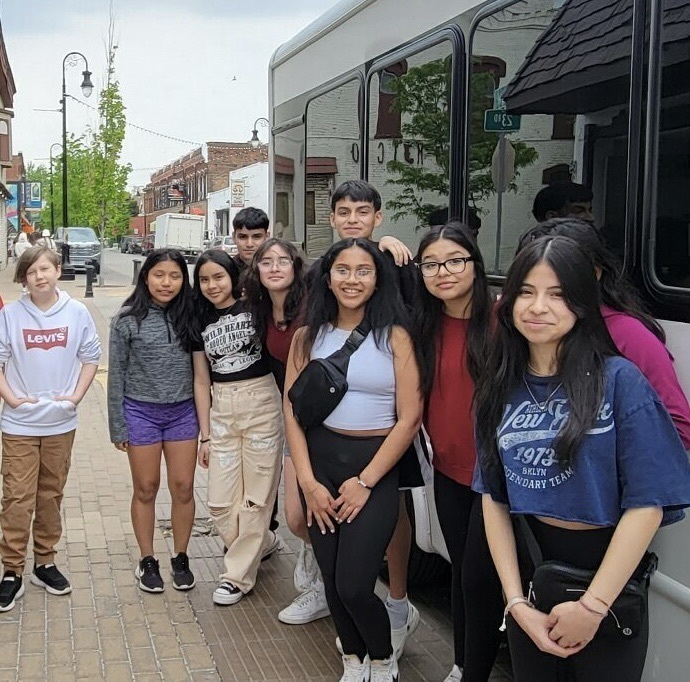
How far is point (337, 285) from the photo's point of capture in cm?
348

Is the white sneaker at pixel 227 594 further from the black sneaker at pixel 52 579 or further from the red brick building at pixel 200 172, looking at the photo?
the red brick building at pixel 200 172

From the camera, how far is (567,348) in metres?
2.38

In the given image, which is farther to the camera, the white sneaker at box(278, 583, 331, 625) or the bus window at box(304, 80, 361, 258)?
the bus window at box(304, 80, 361, 258)

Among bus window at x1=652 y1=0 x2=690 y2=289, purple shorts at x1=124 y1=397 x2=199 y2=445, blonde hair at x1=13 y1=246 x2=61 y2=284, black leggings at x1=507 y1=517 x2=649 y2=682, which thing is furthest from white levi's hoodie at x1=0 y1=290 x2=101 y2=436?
bus window at x1=652 y1=0 x2=690 y2=289

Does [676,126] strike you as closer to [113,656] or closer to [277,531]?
[113,656]

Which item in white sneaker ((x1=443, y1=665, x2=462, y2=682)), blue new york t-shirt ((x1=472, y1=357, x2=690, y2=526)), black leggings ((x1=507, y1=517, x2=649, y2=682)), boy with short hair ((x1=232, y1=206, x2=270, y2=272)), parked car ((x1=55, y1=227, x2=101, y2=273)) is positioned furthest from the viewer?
parked car ((x1=55, y1=227, x2=101, y2=273))

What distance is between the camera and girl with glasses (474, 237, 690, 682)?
228cm

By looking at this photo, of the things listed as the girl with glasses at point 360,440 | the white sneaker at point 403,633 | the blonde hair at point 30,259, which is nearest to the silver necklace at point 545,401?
the girl with glasses at point 360,440

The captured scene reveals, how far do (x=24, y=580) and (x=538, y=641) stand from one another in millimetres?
3322

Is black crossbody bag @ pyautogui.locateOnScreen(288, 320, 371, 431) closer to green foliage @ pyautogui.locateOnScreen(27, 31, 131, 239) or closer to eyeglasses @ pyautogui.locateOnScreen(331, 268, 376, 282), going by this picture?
eyeglasses @ pyautogui.locateOnScreen(331, 268, 376, 282)

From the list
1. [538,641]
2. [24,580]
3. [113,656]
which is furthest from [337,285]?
[24,580]

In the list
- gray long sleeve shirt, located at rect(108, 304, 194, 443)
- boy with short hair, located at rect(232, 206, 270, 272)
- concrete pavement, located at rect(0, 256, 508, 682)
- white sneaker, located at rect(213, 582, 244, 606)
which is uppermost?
boy with short hair, located at rect(232, 206, 270, 272)

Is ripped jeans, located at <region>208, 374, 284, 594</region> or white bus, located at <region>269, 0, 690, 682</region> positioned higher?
white bus, located at <region>269, 0, 690, 682</region>

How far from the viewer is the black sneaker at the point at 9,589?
4.53 meters
